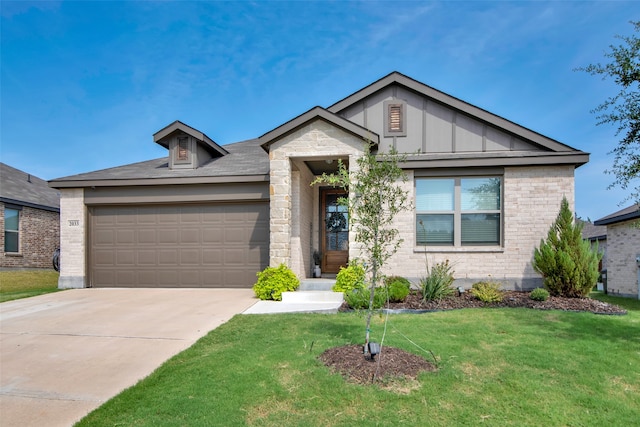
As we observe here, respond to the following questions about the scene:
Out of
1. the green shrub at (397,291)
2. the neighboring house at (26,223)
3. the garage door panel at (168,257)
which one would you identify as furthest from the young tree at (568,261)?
the neighboring house at (26,223)

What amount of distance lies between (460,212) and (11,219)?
715 inches

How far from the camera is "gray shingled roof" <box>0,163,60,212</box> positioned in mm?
15617

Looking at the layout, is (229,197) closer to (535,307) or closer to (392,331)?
(392,331)

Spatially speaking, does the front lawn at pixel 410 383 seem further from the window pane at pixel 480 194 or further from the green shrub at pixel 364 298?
the window pane at pixel 480 194

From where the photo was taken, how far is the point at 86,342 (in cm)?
584

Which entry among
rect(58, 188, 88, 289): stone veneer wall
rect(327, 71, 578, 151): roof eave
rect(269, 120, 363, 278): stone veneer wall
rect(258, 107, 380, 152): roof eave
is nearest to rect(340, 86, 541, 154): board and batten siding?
rect(327, 71, 578, 151): roof eave

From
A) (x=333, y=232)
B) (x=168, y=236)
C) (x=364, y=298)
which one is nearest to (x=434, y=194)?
(x=333, y=232)

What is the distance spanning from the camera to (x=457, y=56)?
35.8 ft

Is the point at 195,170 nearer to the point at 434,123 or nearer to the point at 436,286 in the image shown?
the point at 434,123

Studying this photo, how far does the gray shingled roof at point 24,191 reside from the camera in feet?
51.2

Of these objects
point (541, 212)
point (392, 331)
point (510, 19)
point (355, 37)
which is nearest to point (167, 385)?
point (392, 331)

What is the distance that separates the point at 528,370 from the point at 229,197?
8741mm

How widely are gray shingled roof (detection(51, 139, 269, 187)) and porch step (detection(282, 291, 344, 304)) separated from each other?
381 cm

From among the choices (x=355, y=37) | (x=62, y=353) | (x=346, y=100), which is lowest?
(x=62, y=353)
